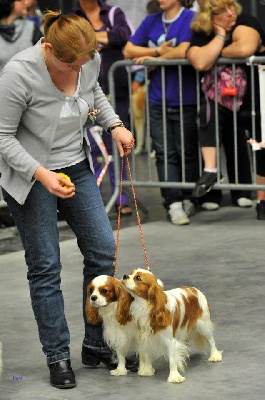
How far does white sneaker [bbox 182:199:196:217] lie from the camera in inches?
400

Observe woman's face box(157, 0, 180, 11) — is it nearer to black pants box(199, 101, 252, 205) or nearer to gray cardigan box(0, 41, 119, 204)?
black pants box(199, 101, 252, 205)

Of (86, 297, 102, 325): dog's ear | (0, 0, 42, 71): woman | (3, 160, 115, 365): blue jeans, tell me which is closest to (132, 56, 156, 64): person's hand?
(0, 0, 42, 71): woman

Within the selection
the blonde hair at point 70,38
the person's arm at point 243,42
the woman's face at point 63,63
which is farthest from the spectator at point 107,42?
the blonde hair at point 70,38

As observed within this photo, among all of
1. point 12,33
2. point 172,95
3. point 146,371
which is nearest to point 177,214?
point 172,95

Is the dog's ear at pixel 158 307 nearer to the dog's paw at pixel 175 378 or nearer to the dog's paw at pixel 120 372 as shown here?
the dog's paw at pixel 175 378

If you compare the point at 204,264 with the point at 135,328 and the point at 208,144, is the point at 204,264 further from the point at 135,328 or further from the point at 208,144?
the point at 135,328

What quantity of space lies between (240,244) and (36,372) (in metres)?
3.35

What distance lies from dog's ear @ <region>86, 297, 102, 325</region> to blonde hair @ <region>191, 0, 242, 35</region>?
4438mm

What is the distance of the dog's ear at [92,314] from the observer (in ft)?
18.6

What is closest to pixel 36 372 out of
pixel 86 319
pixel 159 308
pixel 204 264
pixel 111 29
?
pixel 86 319

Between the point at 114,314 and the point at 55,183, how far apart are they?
802 mm

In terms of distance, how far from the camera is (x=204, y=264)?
8.24 metres

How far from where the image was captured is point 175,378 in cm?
554

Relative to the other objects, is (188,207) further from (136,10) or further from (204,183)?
(136,10)
